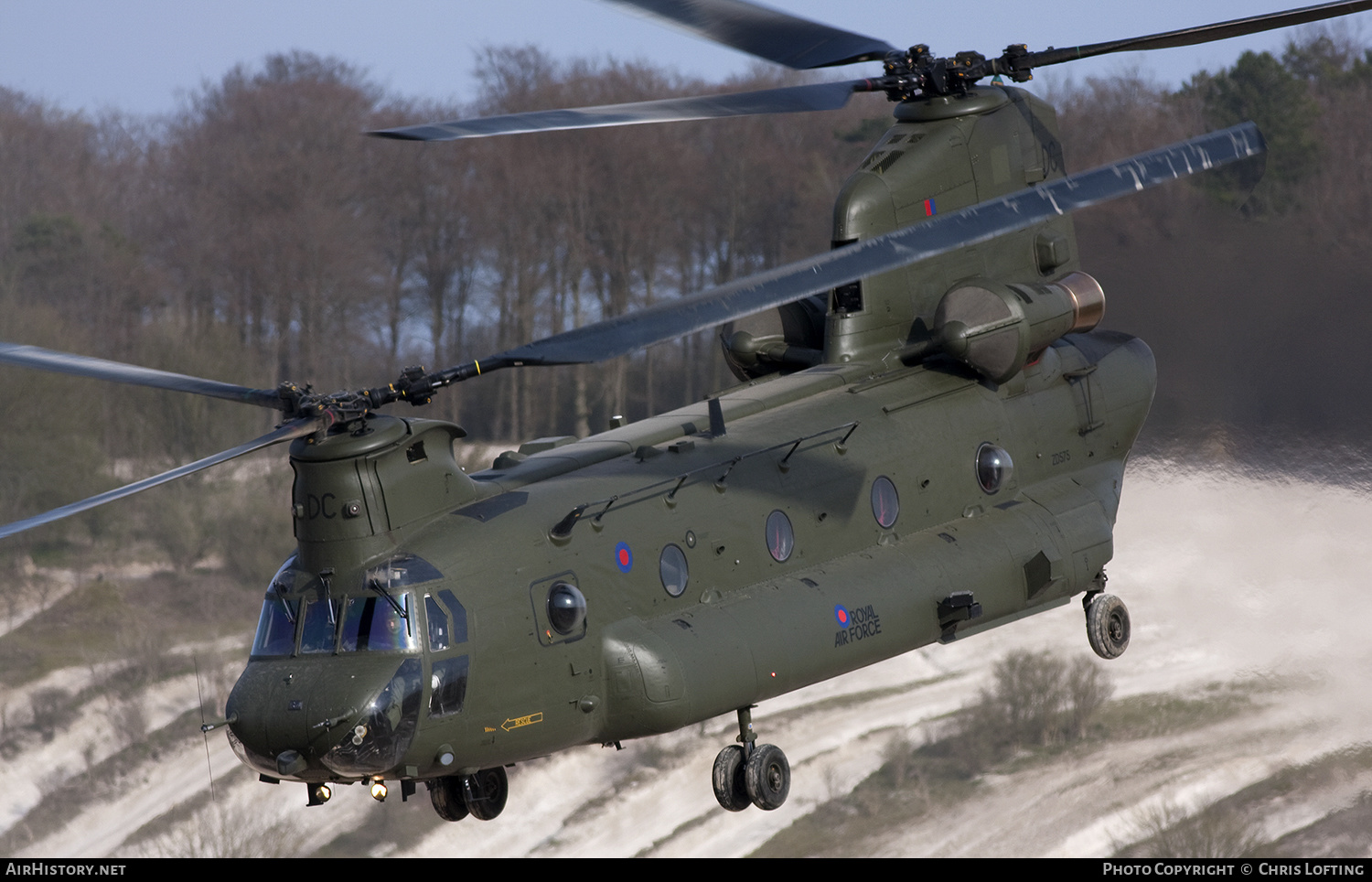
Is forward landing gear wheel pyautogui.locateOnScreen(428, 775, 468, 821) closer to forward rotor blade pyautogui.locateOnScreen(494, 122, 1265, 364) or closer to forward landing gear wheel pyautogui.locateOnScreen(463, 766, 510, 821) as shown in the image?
forward landing gear wheel pyautogui.locateOnScreen(463, 766, 510, 821)

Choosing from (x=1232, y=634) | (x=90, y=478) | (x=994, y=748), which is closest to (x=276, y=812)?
(x=90, y=478)

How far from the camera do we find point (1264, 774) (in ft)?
105

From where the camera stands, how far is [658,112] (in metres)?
16.7

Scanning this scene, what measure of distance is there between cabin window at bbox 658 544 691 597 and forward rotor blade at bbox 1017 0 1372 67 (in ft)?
20.4

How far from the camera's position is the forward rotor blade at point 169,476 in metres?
11.3

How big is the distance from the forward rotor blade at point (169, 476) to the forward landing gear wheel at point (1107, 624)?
8.89m

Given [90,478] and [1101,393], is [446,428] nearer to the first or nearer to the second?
[1101,393]

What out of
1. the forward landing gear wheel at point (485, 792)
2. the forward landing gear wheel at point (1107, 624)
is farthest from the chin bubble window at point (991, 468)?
the forward landing gear wheel at point (485, 792)

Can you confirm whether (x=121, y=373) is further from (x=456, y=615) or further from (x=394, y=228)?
(x=394, y=228)

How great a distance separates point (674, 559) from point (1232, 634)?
703 inches

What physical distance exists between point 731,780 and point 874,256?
476 centimetres

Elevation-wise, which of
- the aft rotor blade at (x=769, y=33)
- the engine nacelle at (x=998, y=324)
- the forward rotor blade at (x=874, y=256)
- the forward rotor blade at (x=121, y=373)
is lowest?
the engine nacelle at (x=998, y=324)

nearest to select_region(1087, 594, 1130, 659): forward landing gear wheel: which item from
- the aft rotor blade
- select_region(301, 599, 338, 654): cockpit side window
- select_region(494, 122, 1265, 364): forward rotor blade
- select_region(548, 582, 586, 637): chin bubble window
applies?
select_region(494, 122, 1265, 364): forward rotor blade

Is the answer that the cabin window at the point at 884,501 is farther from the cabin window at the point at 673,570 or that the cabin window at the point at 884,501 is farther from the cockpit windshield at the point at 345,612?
the cockpit windshield at the point at 345,612
